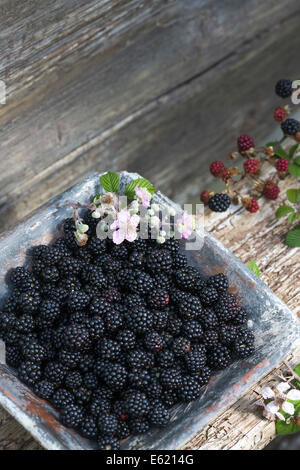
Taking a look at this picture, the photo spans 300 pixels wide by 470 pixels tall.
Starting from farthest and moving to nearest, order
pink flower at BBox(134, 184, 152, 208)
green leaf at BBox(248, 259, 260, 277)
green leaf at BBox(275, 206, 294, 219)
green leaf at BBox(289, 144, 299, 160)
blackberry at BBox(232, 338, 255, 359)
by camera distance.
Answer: green leaf at BBox(289, 144, 299, 160) < green leaf at BBox(275, 206, 294, 219) < green leaf at BBox(248, 259, 260, 277) < pink flower at BBox(134, 184, 152, 208) < blackberry at BBox(232, 338, 255, 359)

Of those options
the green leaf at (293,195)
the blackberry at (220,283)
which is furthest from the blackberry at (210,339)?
the green leaf at (293,195)

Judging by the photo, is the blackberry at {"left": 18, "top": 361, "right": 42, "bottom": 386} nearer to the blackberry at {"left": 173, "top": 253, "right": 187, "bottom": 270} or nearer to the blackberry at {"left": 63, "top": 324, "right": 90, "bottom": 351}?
the blackberry at {"left": 63, "top": 324, "right": 90, "bottom": 351}

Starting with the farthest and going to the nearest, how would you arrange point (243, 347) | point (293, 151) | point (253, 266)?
point (293, 151)
point (253, 266)
point (243, 347)

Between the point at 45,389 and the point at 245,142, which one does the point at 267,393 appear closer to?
the point at 45,389

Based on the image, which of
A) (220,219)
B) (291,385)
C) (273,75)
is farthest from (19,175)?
(273,75)

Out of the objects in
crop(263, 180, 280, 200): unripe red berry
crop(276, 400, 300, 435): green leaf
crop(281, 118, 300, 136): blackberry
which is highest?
crop(281, 118, 300, 136): blackberry

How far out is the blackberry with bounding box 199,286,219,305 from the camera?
3.96 ft

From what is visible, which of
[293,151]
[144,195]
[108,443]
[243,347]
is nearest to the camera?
[108,443]

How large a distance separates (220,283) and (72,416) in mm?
419

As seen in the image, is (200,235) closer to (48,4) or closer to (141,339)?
(141,339)

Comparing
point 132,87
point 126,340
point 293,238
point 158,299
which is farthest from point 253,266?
point 132,87

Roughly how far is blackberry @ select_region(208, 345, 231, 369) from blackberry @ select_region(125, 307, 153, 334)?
0.49 feet

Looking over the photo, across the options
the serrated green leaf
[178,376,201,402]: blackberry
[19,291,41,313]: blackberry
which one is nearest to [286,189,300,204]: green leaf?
the serrated green leaf

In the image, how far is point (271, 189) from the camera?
160cm
